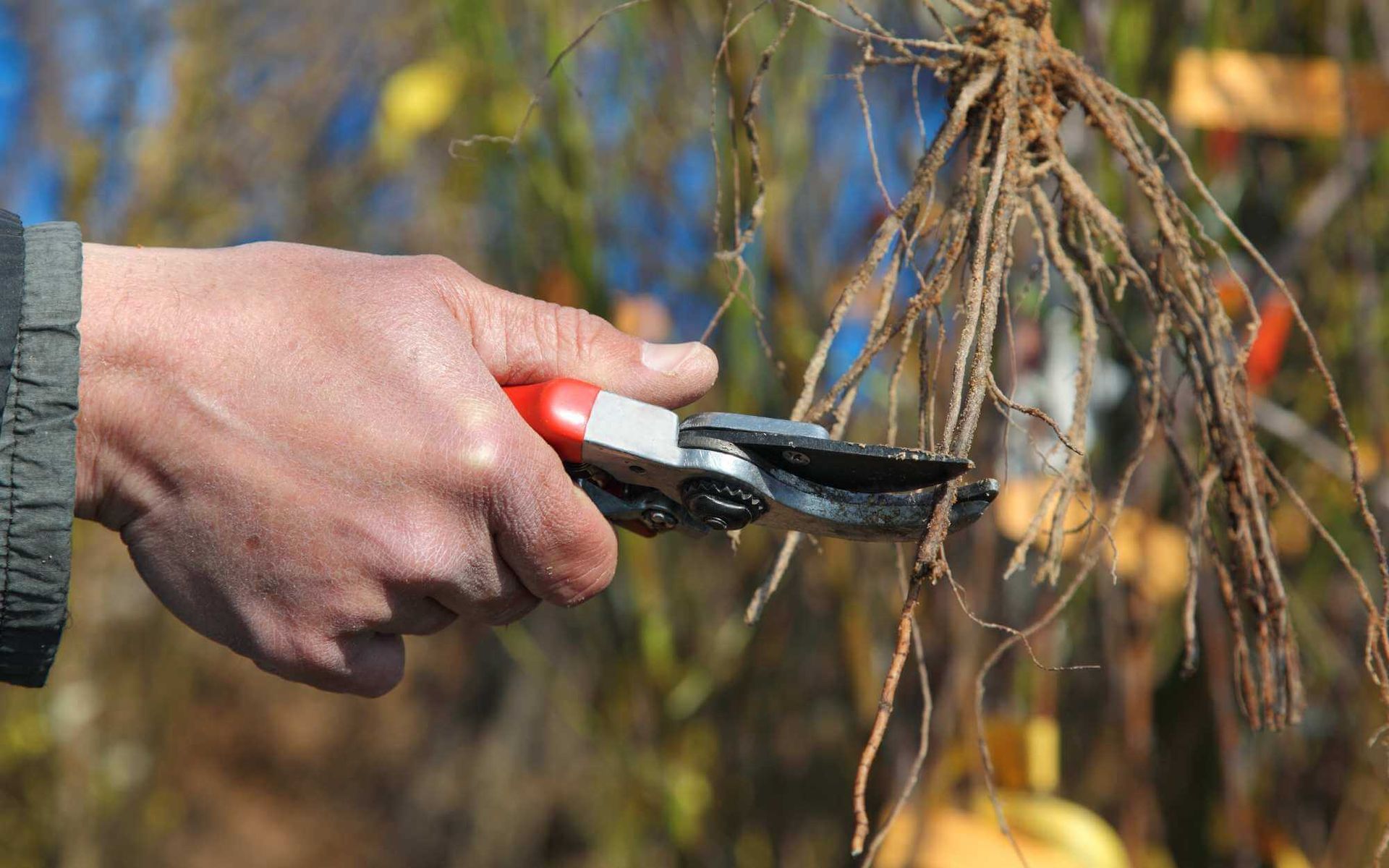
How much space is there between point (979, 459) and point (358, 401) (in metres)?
1.06

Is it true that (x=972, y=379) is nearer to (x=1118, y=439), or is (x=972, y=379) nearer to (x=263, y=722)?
(x=1118, y=439)

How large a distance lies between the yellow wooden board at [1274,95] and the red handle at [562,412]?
888 mm

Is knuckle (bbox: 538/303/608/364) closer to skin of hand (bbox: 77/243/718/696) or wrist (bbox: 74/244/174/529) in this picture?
skin of hand (bbox: 77/243/718/696)

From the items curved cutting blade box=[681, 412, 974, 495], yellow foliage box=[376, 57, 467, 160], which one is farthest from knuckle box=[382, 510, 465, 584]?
yellow foliage box=[376, 57, 467, 160]

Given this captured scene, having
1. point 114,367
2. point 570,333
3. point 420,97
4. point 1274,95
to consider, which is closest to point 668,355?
point 570,333

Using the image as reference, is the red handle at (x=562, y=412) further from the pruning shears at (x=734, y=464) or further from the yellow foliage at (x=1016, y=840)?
the yellow foliage at (x=1016, y=840)

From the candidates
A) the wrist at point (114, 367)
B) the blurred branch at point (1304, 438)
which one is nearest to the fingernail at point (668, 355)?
the wrist at point (114, 367)

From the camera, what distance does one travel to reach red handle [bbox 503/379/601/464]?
100 centimetres

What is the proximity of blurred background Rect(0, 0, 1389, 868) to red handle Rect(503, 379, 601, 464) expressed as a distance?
18 centimetres

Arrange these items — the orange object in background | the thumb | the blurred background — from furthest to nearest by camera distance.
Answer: the orange object in background < the blurred background < the thumb

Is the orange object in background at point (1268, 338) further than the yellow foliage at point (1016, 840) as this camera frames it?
Yes

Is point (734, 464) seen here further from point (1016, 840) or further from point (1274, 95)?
point (1274, 95)

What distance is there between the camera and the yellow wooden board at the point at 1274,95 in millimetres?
1371

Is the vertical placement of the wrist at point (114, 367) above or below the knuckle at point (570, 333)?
below
